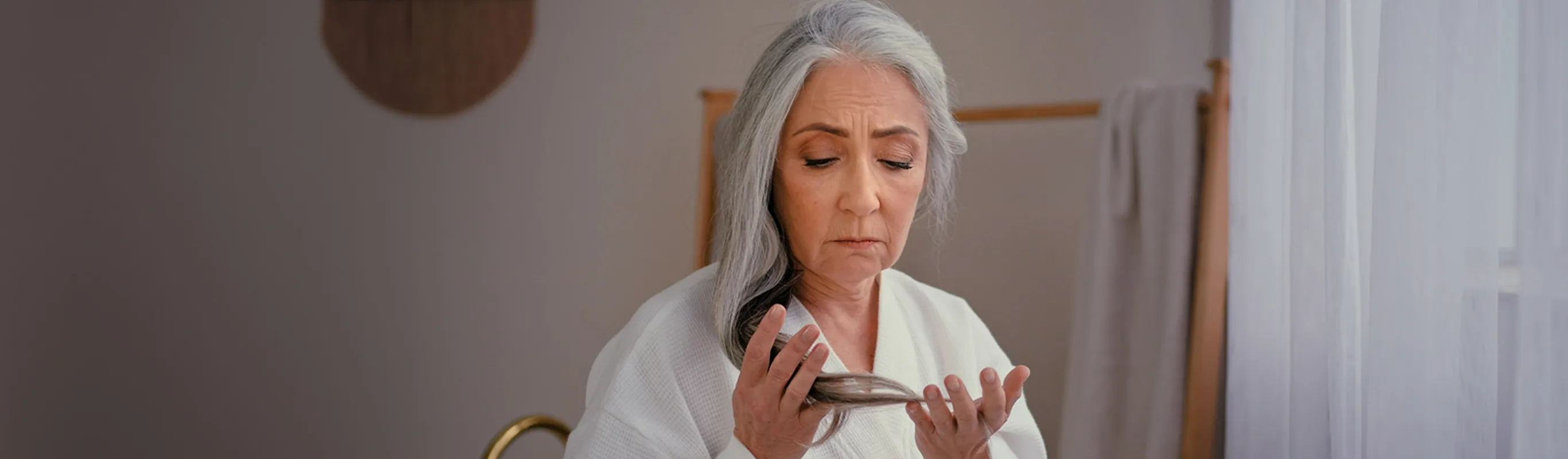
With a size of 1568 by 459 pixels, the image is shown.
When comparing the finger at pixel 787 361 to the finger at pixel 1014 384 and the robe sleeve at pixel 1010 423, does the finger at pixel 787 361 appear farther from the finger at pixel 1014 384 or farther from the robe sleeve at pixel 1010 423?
the robe sleeve at pixel 1010 423

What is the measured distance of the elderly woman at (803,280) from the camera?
0.77m

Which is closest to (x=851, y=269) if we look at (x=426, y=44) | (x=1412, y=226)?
(x=1412, y=226)

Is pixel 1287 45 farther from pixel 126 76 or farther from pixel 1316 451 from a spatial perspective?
pixel 126 76

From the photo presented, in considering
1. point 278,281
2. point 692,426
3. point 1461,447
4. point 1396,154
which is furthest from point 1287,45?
point 278,281

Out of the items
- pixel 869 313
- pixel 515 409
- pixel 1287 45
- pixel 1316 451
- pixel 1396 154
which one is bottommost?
pixel 515 409

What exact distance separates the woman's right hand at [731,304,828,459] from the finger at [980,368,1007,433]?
105 millimetres

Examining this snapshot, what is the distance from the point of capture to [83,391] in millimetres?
2027

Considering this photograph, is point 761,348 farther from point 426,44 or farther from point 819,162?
point 426,44

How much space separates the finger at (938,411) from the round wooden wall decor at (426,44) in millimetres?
1574

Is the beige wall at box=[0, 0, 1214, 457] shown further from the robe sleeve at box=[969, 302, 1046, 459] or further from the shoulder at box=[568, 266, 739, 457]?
the shoulder at box=[568, 266, 739, 457]

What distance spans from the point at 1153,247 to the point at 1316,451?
51cm

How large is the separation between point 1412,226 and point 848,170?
1.38ft

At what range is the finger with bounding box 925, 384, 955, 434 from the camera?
76 centimetres

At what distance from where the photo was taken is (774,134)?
0.82 m
